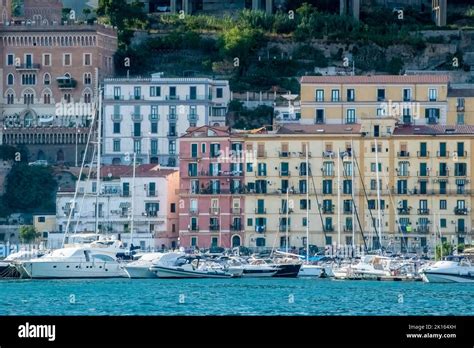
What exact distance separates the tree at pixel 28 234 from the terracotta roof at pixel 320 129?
42.4ft

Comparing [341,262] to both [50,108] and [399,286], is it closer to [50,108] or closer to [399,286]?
[399,286]

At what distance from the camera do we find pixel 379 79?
8625 cm

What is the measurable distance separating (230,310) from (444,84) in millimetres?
47530

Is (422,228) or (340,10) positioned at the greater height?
(340,10)

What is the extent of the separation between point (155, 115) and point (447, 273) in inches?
1269

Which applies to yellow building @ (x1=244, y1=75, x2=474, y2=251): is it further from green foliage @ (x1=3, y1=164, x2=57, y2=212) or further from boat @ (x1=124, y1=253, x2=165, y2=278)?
green foliage @ (x1=3, y1=164, x2=57, y2=212)

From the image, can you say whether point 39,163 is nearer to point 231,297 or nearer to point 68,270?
point 68,270

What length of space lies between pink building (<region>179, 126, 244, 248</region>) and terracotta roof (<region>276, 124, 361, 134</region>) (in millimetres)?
2343

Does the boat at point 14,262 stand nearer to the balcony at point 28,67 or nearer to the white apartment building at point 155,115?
the white apartment building at point 155,115

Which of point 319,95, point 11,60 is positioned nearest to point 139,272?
point 319,95

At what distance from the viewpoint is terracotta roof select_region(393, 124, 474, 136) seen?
7725cm

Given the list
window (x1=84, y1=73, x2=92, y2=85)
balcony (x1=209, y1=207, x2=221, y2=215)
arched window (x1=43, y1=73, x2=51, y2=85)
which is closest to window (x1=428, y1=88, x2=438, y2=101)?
balcony (x1=209, y1=207, x2=221, y2=215)
